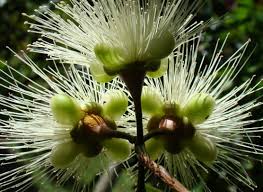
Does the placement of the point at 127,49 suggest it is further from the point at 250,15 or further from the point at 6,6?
the point at 6,6

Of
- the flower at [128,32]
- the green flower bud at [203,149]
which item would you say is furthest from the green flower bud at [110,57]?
the green flower bud at [203,149]

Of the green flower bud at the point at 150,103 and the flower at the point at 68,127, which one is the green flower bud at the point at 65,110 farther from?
the green flower bud at the point at 150,103

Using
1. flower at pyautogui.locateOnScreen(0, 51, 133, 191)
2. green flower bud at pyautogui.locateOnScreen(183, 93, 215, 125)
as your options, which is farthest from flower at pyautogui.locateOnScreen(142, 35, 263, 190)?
flower at pyautogui.locateOnScreen(0, 51, 133, 191)

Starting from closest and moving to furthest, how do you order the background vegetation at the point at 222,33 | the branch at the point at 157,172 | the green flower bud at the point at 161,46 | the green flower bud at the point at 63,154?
the branch at the point at 157,172, the green flower bud at the point at 161,46, the green flower bud at the point at 63,154, the background vegetation at the point at 222,33

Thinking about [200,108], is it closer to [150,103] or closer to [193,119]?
[193,119]

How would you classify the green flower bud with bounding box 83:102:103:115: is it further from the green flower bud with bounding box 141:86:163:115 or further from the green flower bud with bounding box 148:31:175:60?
the green flower bud with bounding box 148:31:175:60

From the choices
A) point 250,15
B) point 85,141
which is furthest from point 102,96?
point 250,15

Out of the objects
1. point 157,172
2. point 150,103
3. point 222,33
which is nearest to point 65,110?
point 150,103
